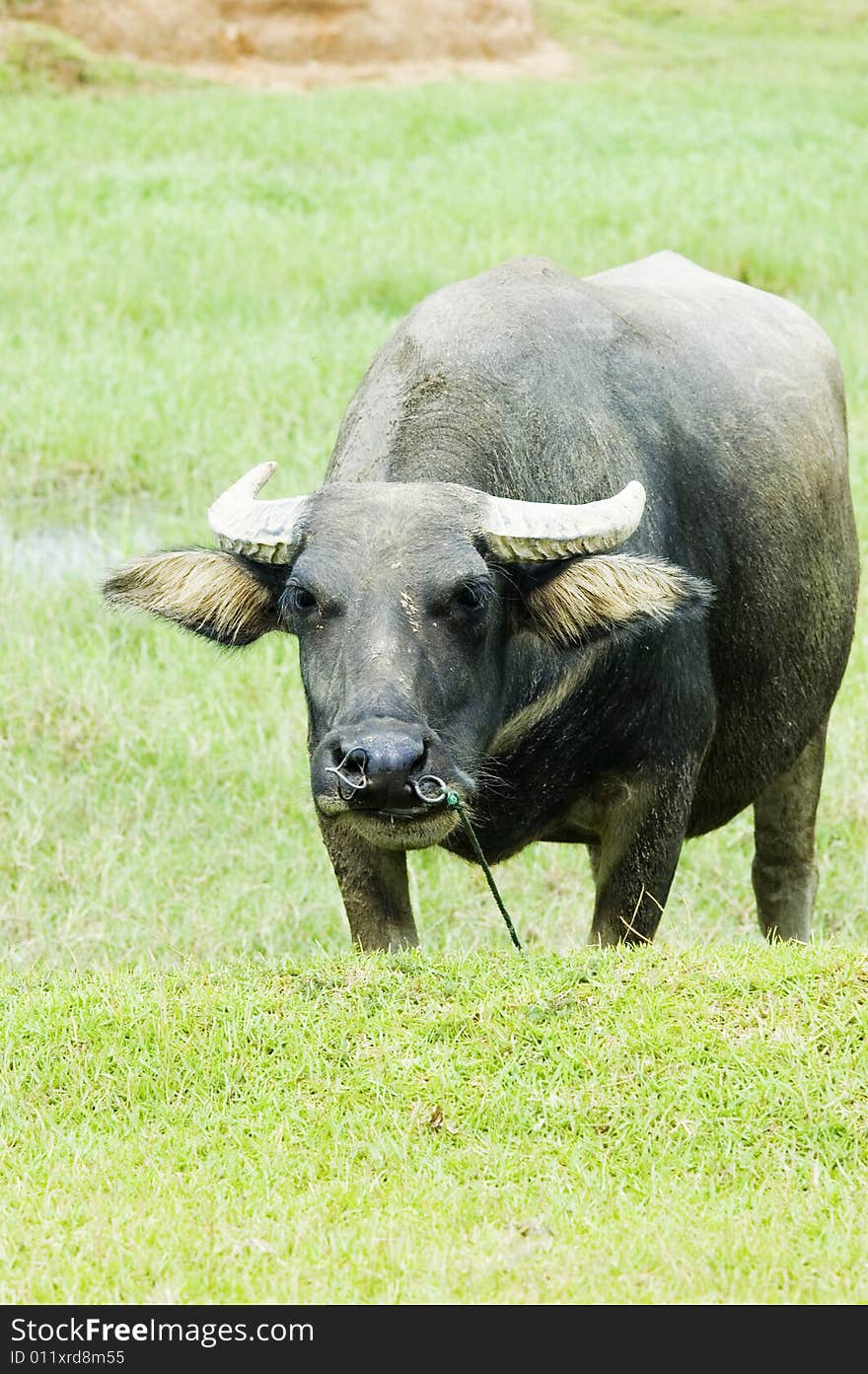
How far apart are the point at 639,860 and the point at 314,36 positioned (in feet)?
71.1

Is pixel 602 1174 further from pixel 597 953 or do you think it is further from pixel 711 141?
pixel 711 141

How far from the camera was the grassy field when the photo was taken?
125 inches

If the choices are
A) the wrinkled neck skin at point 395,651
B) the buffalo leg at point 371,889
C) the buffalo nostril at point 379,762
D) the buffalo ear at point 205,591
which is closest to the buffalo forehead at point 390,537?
the wrinkled neck skin at point 395,651

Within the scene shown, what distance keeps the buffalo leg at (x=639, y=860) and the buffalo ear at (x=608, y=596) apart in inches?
27.4

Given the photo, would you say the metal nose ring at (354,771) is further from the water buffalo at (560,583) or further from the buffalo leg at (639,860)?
the buffalo leg at (639,860)

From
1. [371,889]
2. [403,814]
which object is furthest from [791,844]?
[403,814]

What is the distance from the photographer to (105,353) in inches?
457

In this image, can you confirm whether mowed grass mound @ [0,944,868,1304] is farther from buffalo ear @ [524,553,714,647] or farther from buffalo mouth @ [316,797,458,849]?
buffalo ear @ [524,553,714,647]

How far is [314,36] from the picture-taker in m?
24.6

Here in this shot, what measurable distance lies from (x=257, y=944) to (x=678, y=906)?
1.52 meters

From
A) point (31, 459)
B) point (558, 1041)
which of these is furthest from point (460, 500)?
point (31, 459)

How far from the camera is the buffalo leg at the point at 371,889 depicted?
478cm

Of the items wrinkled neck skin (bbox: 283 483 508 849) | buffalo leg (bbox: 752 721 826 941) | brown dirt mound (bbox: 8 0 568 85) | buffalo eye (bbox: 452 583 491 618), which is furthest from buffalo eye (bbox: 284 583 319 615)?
brown dirt mound (bbox: 8 0 568 85)

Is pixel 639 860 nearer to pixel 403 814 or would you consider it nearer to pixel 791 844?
pixel 403 814
